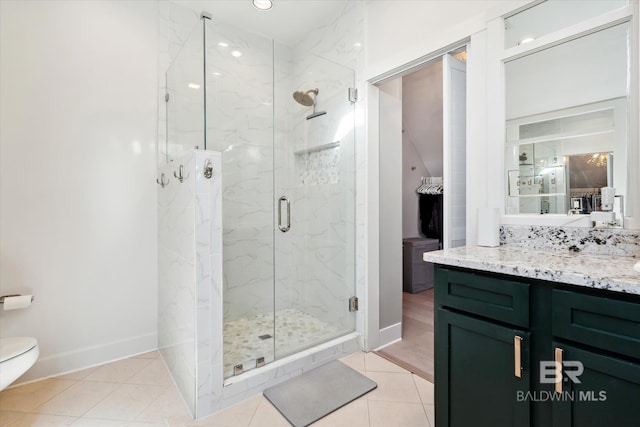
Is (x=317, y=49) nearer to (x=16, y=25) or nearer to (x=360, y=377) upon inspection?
(x=16, y=25)

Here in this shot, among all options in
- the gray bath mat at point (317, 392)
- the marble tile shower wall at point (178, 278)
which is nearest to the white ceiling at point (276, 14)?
the marble tile shower wall at point (178, 278)

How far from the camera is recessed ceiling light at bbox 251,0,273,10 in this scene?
249 cm

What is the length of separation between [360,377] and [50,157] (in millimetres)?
2619

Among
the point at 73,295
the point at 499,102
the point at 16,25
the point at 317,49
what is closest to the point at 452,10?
the point at 499,102

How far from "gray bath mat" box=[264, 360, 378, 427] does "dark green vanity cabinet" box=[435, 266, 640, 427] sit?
26.6 inches

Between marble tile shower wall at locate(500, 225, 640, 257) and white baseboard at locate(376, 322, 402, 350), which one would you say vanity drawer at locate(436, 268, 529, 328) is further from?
white baseboard at locate(376, 322, 402, 350)

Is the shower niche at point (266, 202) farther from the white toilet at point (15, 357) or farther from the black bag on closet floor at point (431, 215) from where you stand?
the black bag on closet floor at point (431, 215)

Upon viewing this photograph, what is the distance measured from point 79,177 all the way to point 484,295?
2.65 metres

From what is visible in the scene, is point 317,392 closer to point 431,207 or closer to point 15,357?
point 15,357

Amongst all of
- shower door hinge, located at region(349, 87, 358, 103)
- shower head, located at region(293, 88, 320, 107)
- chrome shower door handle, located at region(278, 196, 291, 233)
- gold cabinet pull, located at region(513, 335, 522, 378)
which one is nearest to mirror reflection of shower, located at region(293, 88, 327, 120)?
shower head, located at region(293, 88, 320, 107)

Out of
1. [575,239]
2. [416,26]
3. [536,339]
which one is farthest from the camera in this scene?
[416,26]

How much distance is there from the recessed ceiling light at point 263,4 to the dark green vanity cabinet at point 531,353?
8.30 feet

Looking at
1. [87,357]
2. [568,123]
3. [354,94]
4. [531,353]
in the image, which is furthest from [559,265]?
[87,357]

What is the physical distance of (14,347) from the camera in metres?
1.61
